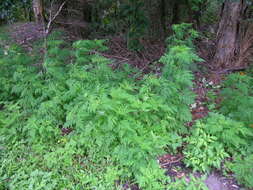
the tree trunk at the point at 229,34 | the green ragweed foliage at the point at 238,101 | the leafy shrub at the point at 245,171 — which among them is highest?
the tree trunk at the point at 229,34

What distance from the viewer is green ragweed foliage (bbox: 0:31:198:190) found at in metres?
2.74

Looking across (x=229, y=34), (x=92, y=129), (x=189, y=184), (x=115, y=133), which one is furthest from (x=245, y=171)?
(x=229, y=34)

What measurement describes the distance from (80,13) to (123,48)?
73.2 inches

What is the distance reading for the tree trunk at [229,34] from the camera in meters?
5.17

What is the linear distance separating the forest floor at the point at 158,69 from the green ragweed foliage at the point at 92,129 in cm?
30

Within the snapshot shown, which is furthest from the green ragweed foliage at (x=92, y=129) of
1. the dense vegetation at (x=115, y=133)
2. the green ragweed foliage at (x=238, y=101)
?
the green ragweed foliage at (x=238, y=101)

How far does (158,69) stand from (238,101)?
2289 millimetres

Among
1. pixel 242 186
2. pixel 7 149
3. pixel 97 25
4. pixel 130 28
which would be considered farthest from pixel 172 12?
pixel 7 149

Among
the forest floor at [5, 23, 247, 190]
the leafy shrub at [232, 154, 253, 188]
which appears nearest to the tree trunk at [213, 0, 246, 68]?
the forest floor at [5, 23, 247, 190]

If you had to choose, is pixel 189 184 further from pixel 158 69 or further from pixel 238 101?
pixel 158 69

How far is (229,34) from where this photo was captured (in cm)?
539

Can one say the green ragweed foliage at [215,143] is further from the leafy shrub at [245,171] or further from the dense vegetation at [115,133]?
the leafy shrub at [245,171]

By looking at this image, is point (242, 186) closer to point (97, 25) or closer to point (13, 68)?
point (13, 68)

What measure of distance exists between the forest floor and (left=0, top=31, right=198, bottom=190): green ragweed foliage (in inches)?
11.8
